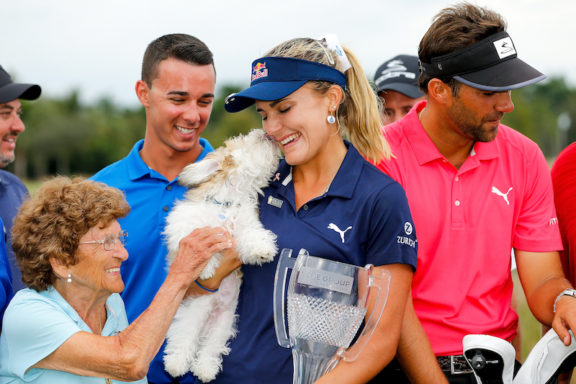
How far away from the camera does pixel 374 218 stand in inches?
105

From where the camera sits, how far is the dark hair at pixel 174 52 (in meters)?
3.93

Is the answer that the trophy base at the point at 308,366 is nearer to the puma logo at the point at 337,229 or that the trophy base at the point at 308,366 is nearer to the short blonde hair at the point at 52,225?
the puma logo at the point at 337,229

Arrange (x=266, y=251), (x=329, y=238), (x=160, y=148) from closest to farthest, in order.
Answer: (x=329, y=238) < (x=266, y=251) < (x=160, y=148)

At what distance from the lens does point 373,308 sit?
2.54 meters

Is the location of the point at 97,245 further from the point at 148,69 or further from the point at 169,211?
the point at 148,69

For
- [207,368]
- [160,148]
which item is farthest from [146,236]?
[207,368]

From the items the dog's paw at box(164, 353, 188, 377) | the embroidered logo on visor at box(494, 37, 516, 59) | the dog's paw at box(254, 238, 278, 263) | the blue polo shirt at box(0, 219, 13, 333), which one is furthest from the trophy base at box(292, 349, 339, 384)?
the embroidered logo on visor at box(494, 37, 516, 59)

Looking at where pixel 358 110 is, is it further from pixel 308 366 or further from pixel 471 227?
pixel 308 366

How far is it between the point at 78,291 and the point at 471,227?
6.29 feet

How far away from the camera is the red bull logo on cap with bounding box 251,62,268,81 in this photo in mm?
2895

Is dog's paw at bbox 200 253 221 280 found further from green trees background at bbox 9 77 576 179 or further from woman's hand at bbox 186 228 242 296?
green trees background at bbox 9 77 576 179

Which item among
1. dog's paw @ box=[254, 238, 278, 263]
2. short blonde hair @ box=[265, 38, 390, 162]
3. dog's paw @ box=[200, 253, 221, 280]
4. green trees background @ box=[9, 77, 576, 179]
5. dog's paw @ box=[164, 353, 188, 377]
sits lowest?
green trees background @ box=[9, 77, 576, 179]

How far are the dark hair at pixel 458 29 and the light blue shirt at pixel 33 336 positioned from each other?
2.16 metres

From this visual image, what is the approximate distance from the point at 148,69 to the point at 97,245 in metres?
1.50
